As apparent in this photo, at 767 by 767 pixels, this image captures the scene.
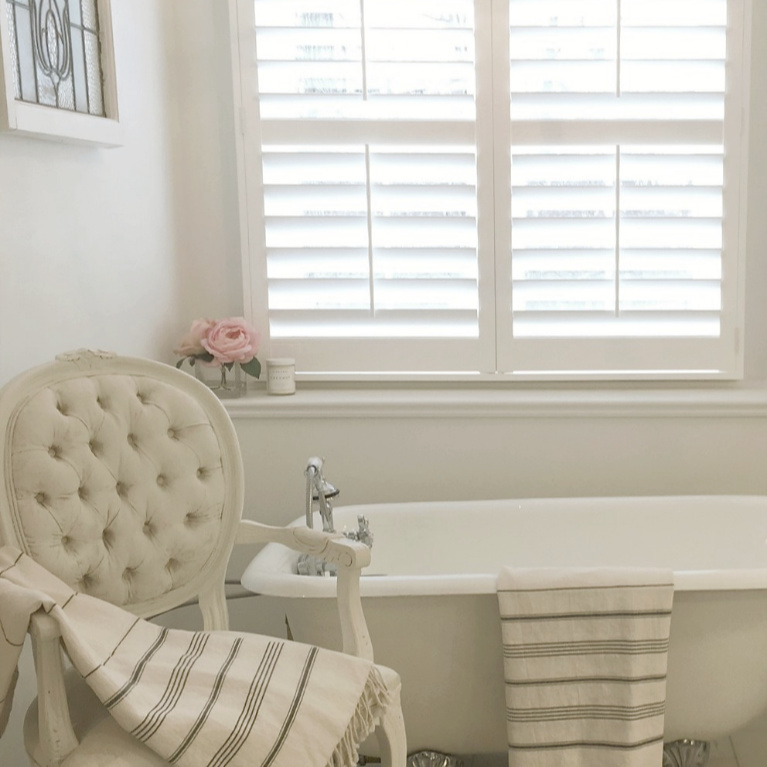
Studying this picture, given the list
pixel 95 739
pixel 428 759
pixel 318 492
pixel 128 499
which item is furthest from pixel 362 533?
pixel 95 739

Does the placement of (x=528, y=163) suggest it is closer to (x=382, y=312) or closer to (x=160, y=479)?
(x=382, y=312)

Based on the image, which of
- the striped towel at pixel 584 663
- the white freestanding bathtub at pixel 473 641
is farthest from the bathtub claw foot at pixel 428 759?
the striped towel at pixel 584 663

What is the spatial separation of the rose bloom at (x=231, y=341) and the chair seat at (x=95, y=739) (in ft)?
3.71

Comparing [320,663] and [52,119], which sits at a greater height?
[52,119]

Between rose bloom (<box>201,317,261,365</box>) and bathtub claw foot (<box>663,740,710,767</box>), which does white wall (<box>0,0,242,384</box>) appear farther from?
bathtub claw foot (<box>663,740,710,767</box>)

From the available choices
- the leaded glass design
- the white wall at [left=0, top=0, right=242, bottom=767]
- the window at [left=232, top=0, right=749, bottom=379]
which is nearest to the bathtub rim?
the white wall at [left=0, top=0, right=242, bottom=767]

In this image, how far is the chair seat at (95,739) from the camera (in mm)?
1314

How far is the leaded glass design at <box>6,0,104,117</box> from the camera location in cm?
178

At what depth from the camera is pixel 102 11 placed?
2.11 m

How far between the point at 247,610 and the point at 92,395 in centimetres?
112

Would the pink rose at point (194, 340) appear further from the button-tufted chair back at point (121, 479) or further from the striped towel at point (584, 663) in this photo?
the striped towel at point (584, 663)

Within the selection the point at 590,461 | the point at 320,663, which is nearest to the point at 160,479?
the point at 320,663

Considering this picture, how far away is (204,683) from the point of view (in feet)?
4.70

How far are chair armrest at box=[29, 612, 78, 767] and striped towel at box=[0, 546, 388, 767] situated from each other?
0.02 m
